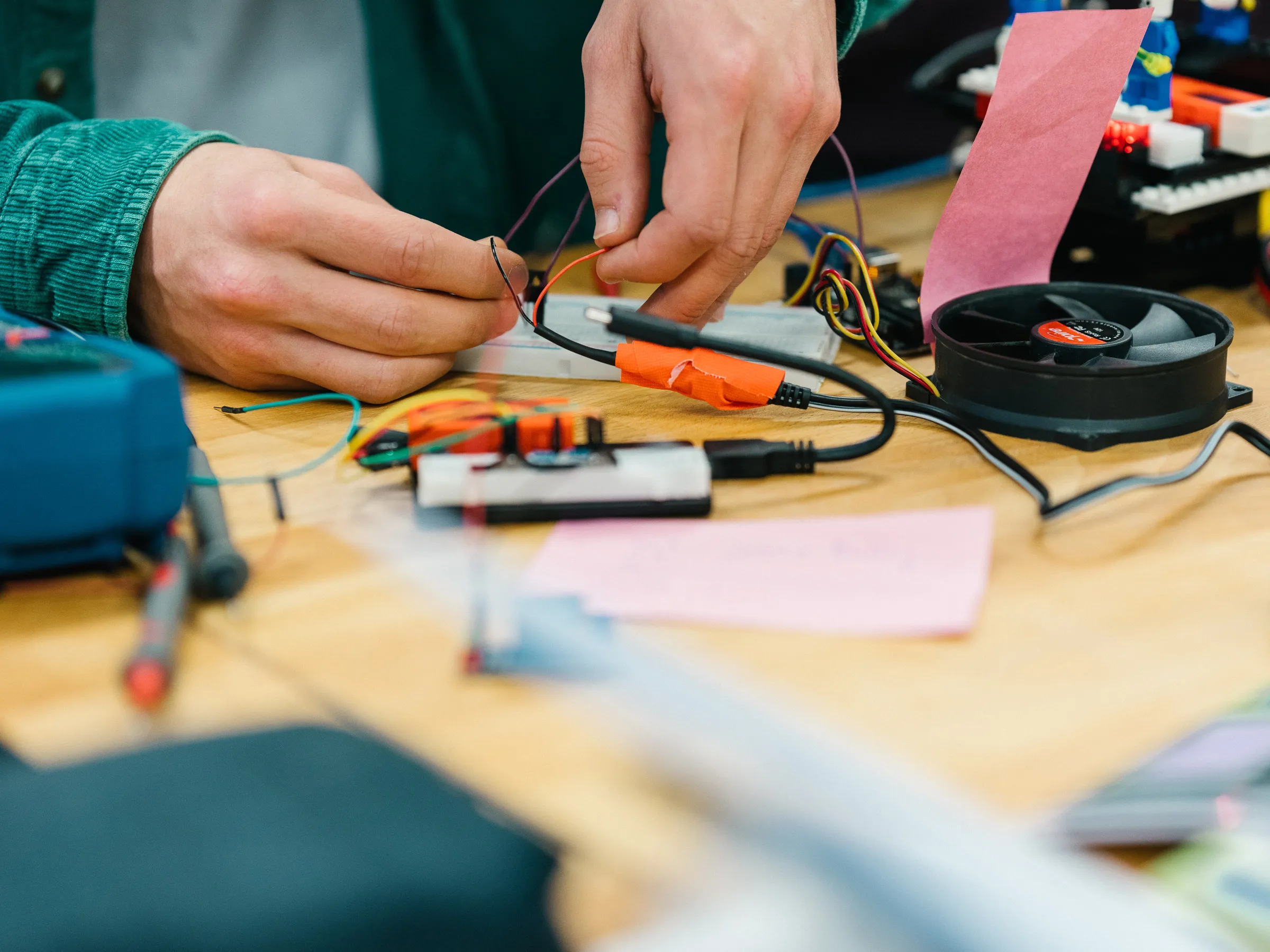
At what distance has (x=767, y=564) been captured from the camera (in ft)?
1.61

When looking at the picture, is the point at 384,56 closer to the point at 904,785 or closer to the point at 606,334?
the point at 606,334

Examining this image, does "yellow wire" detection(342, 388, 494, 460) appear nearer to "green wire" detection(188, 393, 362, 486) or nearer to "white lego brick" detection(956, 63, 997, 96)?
"green wire" detection(188, 393, 362, 486)

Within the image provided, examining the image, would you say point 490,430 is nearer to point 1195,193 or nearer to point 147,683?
point 147,683

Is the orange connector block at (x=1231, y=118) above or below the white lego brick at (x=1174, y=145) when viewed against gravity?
above

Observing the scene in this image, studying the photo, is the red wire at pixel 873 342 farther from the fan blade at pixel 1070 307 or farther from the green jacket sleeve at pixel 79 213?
the green jacket sleeve at pixel 79 213

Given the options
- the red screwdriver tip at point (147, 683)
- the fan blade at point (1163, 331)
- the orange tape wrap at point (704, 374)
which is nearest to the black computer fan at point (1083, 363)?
the fan blade at point (1163, 331)

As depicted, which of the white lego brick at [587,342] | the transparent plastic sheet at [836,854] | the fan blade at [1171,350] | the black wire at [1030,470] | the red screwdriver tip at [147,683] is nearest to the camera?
the transparent plastic sheet at [836,854]

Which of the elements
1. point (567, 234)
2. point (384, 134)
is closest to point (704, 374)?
point (567, 234)

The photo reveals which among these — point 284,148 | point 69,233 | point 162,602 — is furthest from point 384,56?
point 162,602

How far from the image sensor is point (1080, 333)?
65 cm

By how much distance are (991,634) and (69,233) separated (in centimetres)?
59

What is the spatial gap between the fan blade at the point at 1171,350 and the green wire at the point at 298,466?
1.47 ft

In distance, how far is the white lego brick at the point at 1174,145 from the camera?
0.78 meters

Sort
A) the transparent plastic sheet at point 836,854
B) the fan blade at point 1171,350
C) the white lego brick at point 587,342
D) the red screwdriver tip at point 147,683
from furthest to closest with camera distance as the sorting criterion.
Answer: the white lego brick at point 587,342 < the fan blade at point 1171,350 < the red screwdriver tip at point 147,683 < the transparent plastic sheet at point 836,854
